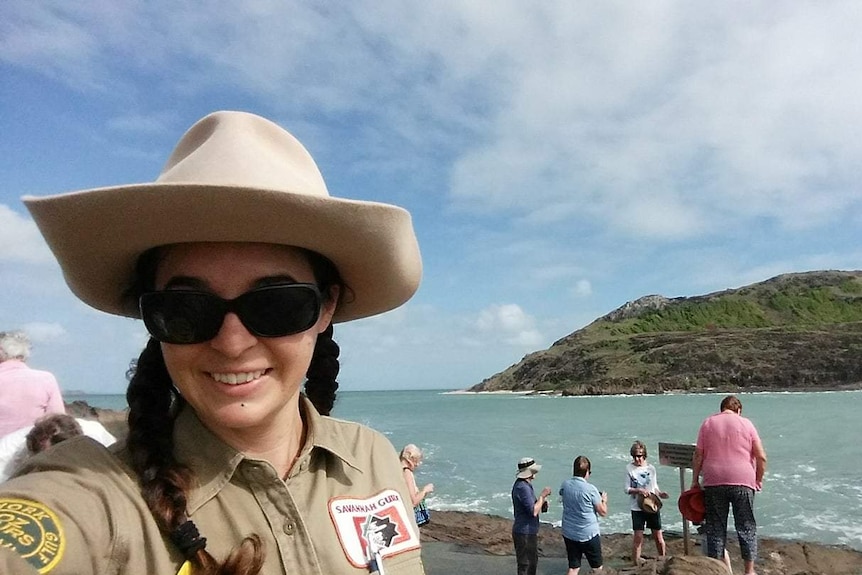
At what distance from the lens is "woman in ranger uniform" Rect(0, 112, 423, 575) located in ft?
4.07

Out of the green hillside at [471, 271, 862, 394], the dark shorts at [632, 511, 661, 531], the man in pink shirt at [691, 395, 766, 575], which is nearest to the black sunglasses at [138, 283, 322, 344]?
the man in pink shirt at [691, 395, 766, 575]

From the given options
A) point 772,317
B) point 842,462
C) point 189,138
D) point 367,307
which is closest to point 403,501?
point 367,307

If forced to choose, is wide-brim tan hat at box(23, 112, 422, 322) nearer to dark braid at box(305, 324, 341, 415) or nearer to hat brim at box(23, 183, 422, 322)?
hat brim at box(23, 183, 422, 322)

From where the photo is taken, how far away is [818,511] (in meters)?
15.6

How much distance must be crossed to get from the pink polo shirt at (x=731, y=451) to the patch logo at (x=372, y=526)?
6.15m

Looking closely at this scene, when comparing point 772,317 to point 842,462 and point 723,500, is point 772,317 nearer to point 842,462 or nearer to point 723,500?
point 842,462

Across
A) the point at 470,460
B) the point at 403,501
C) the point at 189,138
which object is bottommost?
the point at 470,460

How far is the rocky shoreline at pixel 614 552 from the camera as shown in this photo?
404 inches

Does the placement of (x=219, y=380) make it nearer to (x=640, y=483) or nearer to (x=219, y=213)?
(x=219, y=213)

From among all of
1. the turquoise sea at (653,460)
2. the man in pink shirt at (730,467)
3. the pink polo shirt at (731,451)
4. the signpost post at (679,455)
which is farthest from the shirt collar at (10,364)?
the signpost post at (679,455)

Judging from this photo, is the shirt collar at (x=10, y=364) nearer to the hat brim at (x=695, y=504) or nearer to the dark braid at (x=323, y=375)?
the dark braid at (x=323, y=375)

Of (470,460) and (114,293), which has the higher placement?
(114,293)

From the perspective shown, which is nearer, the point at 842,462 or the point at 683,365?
the point at 842,462

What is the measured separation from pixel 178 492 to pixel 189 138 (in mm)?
908
